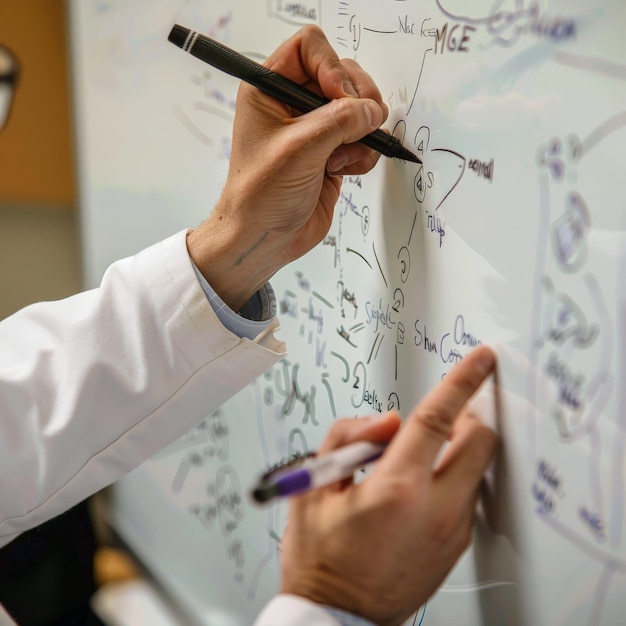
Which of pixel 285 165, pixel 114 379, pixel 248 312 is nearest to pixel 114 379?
pixel 114 379

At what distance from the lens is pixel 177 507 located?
95 cm

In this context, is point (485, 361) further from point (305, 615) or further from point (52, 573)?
point (52, 573)

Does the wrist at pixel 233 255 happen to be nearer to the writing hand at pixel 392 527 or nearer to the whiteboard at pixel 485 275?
the whiteboard at pixel 485 275

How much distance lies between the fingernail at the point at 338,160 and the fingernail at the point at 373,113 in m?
0.04

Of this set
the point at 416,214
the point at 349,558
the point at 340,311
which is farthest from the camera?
the point at 340,311

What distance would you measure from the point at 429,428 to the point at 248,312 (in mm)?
240

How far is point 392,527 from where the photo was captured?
36cm

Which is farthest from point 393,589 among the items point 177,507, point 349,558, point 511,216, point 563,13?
point 177,507

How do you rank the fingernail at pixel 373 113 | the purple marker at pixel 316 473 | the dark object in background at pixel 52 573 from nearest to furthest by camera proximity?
the purple marker at pixel 316 473
the fingernail at pixel 373 113
the dark object in background at pixel 52 573

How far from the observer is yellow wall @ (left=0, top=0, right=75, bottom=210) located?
46.5 inches

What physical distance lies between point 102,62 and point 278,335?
0.58 meters

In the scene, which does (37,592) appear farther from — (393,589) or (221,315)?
(393,589)

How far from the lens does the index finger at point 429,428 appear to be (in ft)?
1.23

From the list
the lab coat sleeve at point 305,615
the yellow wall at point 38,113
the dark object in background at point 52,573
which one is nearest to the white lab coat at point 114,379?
the lab coat sleeve at point 305,615
